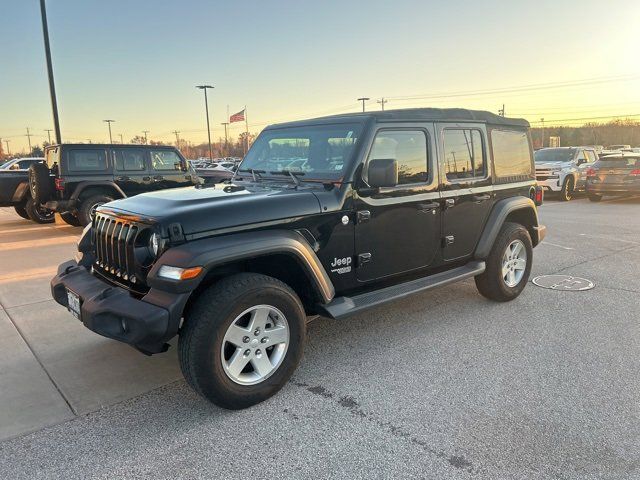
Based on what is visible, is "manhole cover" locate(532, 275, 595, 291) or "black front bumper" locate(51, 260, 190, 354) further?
"manhole cover" locate(532, 275, 595, 291)

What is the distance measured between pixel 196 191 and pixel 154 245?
0.94m

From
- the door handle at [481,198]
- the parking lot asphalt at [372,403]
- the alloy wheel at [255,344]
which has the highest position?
the door handle at [481,198]

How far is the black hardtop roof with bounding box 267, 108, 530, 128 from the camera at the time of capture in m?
3.83

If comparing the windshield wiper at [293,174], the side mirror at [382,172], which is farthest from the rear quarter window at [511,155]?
the windshield wiper at [293,174]

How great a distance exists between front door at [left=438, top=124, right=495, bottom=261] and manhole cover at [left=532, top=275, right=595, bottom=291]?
164cm

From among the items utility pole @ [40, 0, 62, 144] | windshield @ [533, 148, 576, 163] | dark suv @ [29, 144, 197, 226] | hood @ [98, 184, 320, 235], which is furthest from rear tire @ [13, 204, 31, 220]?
windshield @ [533, 148, 576, 163]

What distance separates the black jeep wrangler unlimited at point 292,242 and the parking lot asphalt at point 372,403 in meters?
0.36

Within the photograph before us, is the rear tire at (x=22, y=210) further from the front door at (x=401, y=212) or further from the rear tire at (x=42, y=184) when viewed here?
the front door at (x=401, y=212)

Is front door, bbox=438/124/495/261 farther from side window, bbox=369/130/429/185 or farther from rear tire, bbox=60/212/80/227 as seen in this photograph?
rear tire, bbox=60/212/80/227

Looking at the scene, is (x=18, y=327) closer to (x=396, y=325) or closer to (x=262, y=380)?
(x=262, y=380)

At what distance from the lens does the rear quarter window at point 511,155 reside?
16.0 ft

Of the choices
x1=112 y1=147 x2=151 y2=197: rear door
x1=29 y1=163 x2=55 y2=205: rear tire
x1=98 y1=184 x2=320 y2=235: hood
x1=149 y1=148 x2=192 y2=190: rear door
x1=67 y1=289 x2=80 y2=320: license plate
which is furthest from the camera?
x1=149 y1=148 x2=192 y2=190: rear door

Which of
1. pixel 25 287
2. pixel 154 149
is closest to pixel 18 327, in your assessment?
pixel 25 287

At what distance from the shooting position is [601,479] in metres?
2.35
